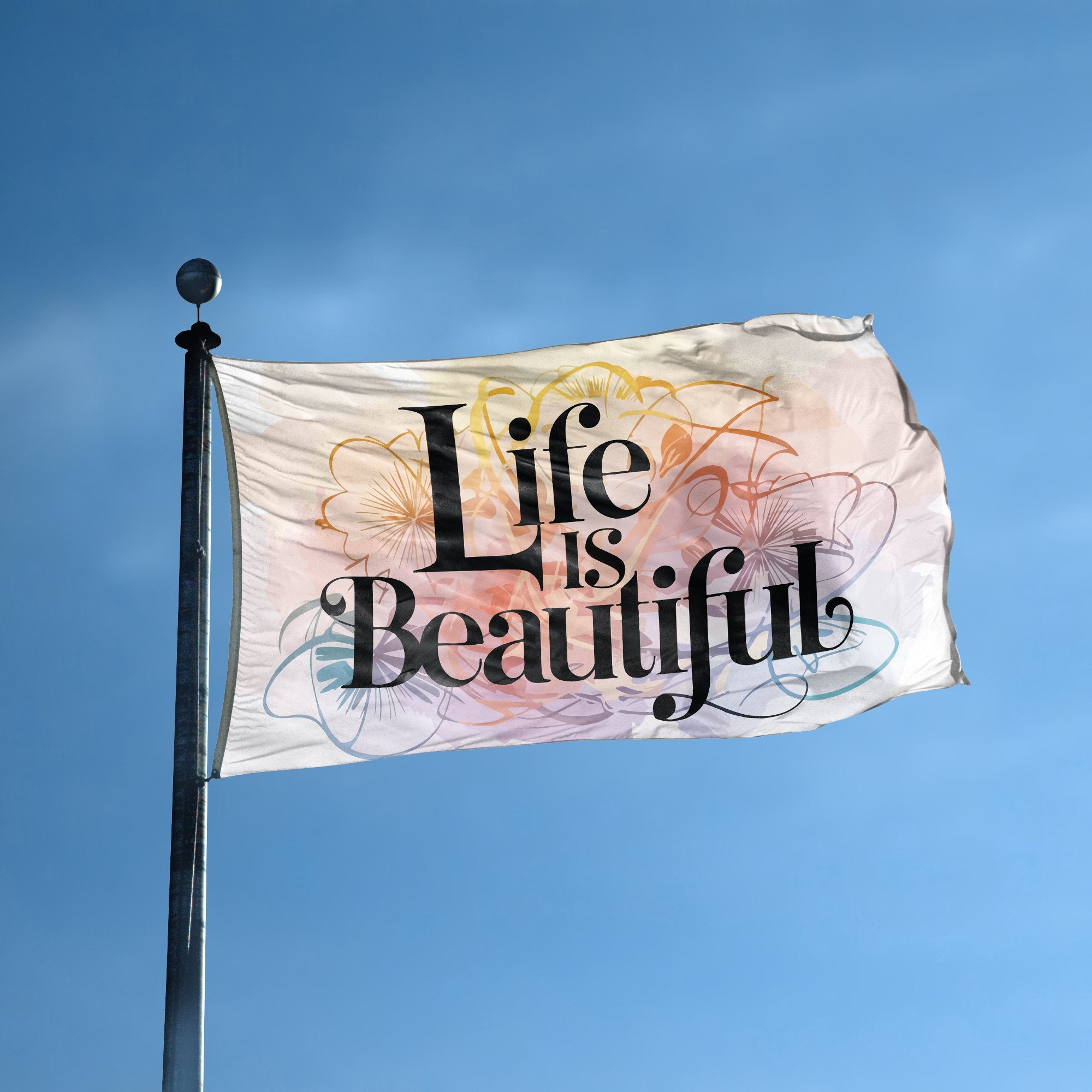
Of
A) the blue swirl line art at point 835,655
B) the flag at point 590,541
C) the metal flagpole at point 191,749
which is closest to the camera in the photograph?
the metal flagpole at point 191,749

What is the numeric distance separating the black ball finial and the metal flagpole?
1.43 feet

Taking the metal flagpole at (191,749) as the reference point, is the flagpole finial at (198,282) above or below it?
above

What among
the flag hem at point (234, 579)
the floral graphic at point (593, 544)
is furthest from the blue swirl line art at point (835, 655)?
the flag hem at point (234, 579)

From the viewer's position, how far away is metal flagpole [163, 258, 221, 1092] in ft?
36.5

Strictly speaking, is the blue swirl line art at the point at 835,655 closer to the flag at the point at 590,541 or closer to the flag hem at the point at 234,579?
the flag at the point at 590,541

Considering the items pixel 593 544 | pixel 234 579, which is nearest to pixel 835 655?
pixel 593 544

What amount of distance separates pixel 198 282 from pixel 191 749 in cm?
450

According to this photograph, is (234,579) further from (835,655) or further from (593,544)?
(835,655)

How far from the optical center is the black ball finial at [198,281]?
1398 centimetres

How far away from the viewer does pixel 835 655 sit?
14.6 m

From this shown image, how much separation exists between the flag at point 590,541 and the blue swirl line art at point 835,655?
2 centimetres

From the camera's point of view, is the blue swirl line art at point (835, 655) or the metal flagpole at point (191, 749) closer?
the metal flagpole at point (191, 749)

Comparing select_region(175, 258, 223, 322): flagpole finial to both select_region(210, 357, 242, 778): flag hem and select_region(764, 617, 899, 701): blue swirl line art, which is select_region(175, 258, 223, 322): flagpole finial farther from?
select_region(764, 617, 899, 701): blue swirl line art

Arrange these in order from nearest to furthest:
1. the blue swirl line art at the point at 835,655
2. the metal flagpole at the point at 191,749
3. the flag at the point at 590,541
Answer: the metal flagpole at the point at 191,749 → the flag at the point at 590,541 → the blue swirl line art at the point at 835,655
